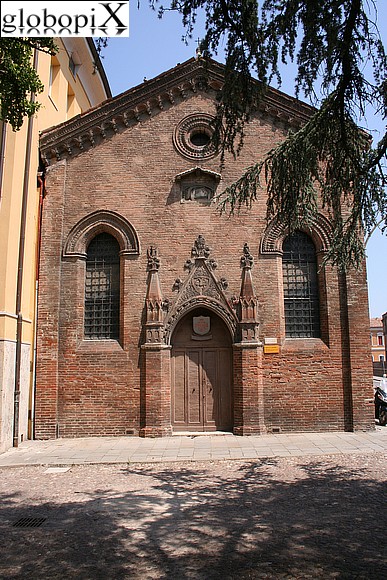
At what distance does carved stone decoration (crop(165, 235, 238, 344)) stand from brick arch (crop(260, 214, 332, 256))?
1516mm

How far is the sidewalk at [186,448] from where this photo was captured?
10828mm

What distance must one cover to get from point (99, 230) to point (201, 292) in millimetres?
3423

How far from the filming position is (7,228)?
1230cm

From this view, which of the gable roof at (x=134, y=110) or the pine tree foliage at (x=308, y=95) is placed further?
the gable roof at (x=134, y=110)

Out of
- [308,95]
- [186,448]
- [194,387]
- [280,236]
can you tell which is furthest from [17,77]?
[194,387]

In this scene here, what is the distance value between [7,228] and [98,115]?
4.51 metres

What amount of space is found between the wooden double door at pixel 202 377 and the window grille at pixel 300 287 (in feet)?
6.26

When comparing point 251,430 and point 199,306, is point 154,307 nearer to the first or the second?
point 199,306

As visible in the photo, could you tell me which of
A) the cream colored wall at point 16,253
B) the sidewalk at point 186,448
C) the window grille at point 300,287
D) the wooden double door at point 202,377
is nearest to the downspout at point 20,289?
the cream colored wall at point 16,253

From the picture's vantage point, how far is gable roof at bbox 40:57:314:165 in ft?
47.1

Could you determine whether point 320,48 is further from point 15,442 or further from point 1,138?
point 15,442

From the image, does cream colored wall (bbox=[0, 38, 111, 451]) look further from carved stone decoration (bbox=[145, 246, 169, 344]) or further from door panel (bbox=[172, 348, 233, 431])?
door panel (bbox=[172, 348, 233, 431])

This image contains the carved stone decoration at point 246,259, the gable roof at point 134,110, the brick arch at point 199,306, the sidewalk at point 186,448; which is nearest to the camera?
the sidewalk at point 186,448

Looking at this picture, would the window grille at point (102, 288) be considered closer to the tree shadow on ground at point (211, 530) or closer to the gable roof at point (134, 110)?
the gable roof at point (134, 110)
